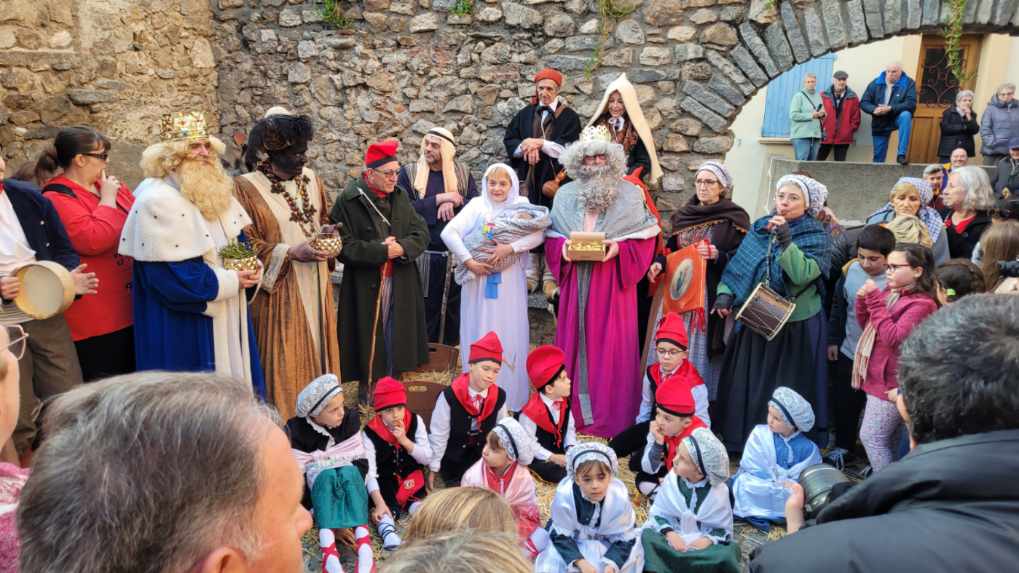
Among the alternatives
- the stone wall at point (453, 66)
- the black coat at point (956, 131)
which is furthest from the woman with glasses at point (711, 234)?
the black coat at point (956, 131)

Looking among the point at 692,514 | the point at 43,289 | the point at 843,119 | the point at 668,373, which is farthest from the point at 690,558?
the point at 843,119

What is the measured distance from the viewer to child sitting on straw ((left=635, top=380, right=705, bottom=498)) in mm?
3908

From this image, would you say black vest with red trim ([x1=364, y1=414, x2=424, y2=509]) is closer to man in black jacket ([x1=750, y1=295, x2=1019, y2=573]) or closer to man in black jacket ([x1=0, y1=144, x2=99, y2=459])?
man in black jacket ([x1=0, y1=144, x2=99, y2=459])

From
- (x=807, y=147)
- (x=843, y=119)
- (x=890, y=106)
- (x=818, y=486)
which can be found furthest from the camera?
(x=807, y=147)

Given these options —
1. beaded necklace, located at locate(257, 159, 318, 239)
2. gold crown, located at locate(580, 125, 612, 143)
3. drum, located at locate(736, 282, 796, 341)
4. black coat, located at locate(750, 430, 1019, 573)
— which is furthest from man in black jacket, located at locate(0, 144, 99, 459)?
drum, located at locate(736, 282, 796, 341)

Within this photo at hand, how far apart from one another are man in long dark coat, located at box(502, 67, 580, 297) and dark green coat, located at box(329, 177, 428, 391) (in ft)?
5.71

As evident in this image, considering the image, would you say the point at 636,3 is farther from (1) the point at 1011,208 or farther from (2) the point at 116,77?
(2) the point at 116,77

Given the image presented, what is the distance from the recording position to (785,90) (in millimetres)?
13508

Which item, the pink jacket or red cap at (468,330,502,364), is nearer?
the pink jacket

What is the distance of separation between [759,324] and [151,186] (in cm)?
334

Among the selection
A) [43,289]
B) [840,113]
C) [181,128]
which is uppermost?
A: [840,113]

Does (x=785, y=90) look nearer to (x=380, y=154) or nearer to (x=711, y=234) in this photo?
(x=711, y=234)

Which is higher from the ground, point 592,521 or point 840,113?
point 840,113

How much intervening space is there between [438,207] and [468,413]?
2293mm
